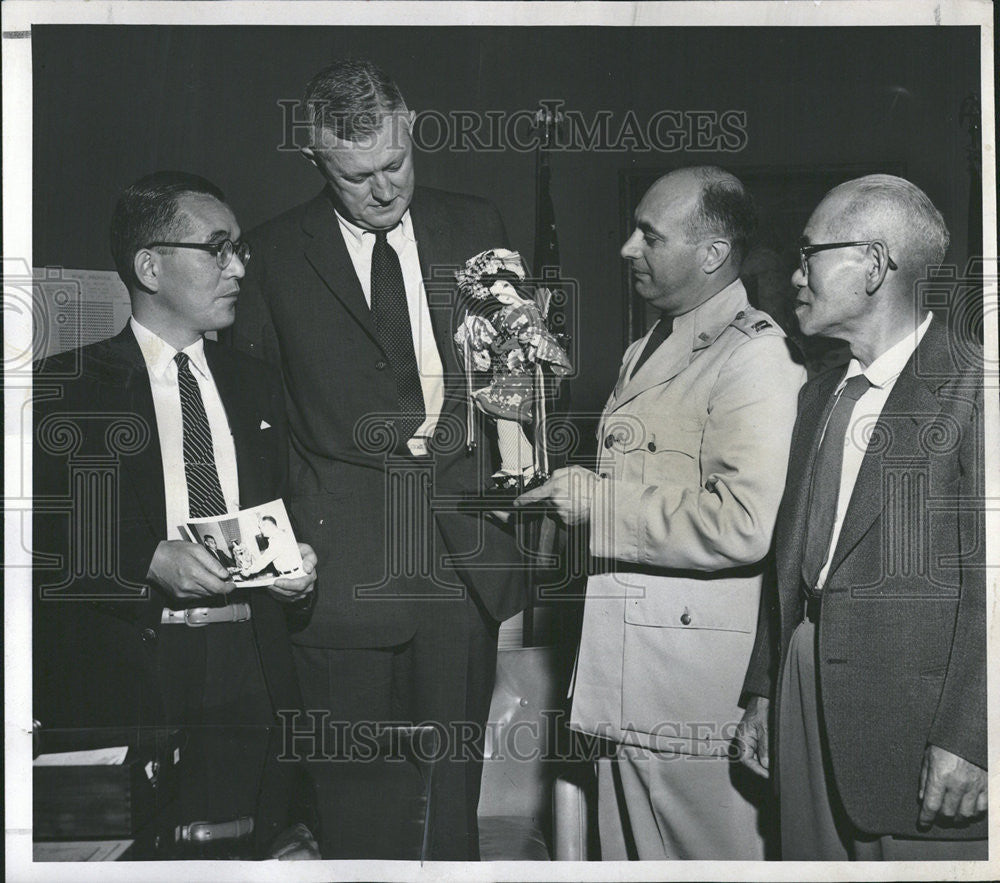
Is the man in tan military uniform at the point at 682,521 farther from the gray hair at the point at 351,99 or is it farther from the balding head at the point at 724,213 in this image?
the gray hair at the point at 351,99

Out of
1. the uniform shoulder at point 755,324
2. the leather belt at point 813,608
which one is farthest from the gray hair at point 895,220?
the leather belt at point 813,608

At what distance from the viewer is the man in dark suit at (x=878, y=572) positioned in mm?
2250

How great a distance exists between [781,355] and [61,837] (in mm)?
2167

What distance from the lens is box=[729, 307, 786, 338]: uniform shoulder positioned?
2305 mm

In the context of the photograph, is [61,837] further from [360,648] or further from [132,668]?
[360,648]

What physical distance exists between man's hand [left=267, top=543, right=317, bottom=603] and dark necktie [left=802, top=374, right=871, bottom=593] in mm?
1208

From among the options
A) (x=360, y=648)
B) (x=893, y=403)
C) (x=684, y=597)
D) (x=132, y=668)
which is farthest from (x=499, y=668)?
(x=893, y=403)

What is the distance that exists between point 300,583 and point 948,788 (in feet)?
5.35

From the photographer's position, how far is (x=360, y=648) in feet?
7.93

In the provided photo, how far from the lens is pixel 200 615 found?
236cm

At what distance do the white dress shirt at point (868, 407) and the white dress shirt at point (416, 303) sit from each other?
39.0 inches

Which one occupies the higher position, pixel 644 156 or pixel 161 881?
pixel 644 156

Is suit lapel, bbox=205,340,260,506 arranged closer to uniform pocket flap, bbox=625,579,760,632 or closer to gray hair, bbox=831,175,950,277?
uniform pocket flap, bbox=625,579,760,632

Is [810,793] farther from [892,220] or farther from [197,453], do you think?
[197,453]
